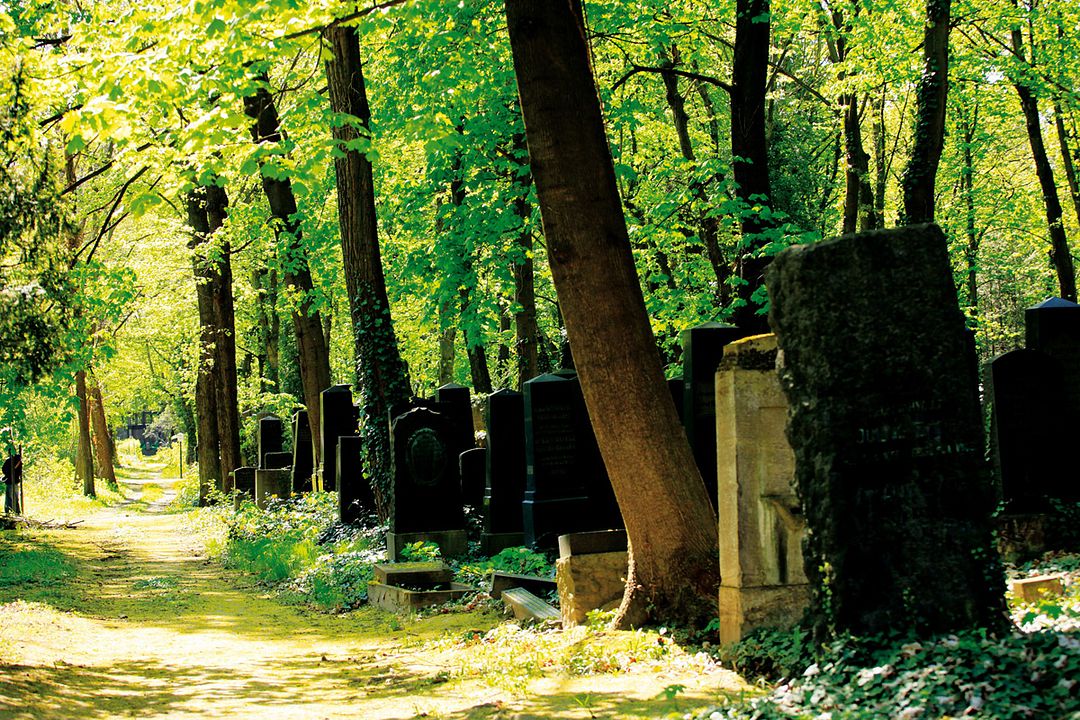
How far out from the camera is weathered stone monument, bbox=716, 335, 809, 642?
20.6 ft

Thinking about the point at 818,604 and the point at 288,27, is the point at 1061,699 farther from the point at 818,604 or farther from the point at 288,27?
the point at 288,27

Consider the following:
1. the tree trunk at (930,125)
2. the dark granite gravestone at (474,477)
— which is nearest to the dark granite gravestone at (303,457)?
the dark granite gravestone at (474,477)

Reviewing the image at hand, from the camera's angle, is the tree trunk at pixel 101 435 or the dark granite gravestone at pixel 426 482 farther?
the tree trunk at pixel 101 435

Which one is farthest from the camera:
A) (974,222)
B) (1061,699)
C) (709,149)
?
(974,222)

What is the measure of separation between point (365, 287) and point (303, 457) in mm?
8312

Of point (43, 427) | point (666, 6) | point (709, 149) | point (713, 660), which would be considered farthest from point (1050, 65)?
point (43, 427)

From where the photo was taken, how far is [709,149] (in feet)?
87.8

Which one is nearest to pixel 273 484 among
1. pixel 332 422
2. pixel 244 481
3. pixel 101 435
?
pixel 244 481

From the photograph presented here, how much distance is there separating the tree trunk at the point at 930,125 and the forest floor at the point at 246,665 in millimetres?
8251

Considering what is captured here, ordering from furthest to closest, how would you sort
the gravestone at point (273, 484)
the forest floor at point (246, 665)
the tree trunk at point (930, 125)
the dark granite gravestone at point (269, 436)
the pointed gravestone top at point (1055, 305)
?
the dark granite gravestone at point (269, 436), the gravestone at point (273, 484), the tree trunk at point (930, 125), the pointed gravestone top at point (1055, 305), the forest floor at point (246, 665)

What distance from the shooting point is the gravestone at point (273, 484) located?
23.3m

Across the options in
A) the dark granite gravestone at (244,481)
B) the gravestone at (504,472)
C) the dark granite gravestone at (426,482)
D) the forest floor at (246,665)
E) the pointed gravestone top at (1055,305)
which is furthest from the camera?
the dark granite gravestone at (244,481)

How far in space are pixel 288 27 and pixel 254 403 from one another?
26.0m

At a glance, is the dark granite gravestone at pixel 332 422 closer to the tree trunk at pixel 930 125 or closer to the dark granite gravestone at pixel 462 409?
the dark granite gravestone at pixel 462 409
